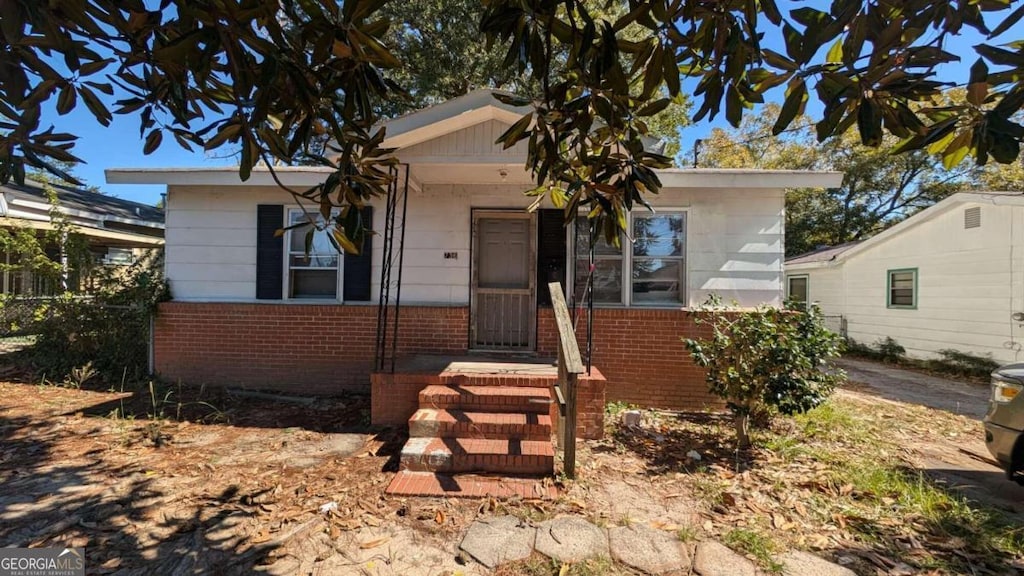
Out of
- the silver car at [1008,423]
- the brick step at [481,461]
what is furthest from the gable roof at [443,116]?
the silver car at [1008,423]

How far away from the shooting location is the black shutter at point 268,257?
6328mm

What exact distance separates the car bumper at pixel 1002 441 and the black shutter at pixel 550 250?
4.26m

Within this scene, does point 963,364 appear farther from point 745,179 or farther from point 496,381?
point 496,381

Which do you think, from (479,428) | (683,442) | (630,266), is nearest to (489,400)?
(479,428)

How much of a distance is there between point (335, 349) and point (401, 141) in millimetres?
3090

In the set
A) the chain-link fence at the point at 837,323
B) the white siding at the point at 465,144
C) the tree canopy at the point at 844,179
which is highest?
the tree canopy at the point at 844,179

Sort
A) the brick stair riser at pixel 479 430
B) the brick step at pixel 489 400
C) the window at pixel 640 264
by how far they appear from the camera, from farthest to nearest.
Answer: the window at pixel 640 264, the brick step at pixel 489 400, the brick stair riser at pixel 479 430

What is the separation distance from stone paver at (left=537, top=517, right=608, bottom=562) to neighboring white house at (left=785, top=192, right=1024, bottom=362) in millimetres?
9963

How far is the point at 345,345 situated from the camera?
20.4 feet

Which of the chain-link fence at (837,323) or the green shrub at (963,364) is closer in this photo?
the green shrub at (963,364)

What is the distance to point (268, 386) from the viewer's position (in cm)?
626

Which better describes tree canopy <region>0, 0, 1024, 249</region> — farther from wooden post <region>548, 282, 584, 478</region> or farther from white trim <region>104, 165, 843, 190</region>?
white trim <region>104, 165, 843, 190</region>

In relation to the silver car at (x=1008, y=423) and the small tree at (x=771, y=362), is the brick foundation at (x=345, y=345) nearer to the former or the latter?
the small tree at (x=771, y=362)

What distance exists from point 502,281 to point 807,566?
462cm
